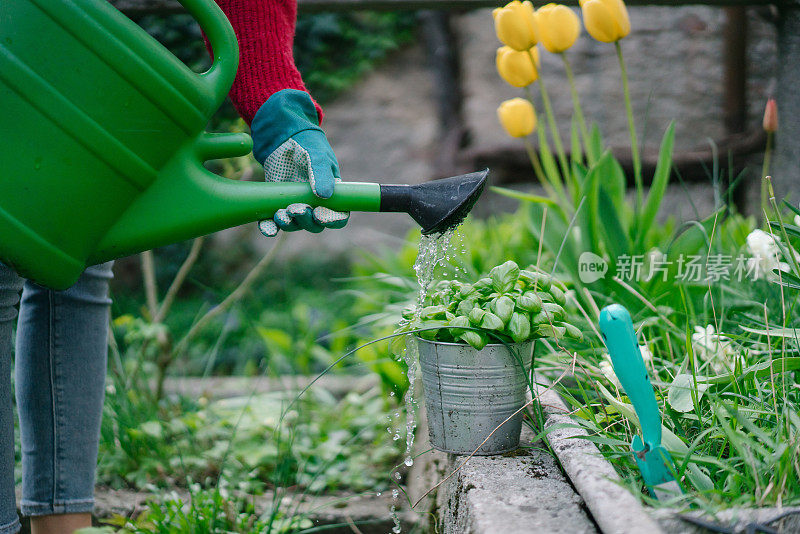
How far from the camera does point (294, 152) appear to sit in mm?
1104

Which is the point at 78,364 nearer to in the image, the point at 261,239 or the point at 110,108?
the point at 110,108

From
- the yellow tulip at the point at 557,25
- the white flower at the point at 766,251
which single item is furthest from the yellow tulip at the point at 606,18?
the white flower at the point at 766,251

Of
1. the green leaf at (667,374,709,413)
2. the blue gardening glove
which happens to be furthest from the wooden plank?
the green leaf at (667,374,709,413)

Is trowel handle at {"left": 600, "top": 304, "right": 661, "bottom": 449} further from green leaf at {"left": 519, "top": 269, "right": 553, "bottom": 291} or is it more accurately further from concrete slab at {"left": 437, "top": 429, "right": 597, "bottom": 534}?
green leaf at {"left": 519, "top": 269, "right": 553, "bottom": 291}

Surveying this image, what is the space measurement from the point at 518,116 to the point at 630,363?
1302mm

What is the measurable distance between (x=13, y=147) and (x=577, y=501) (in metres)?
0.89

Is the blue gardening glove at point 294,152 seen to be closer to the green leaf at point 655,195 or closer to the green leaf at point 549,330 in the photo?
the green leaf at point 549,330

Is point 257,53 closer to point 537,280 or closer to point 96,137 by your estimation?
point 96,137

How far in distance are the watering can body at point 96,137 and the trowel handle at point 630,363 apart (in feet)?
1.72

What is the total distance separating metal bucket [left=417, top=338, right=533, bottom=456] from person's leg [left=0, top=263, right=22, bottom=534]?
2.24 ft

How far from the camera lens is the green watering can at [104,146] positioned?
86cm

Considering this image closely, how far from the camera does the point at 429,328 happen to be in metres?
1.12

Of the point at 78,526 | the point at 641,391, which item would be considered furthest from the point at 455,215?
the point at 78,526

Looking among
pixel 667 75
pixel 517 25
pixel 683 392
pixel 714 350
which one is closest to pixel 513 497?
pixel 683 392
